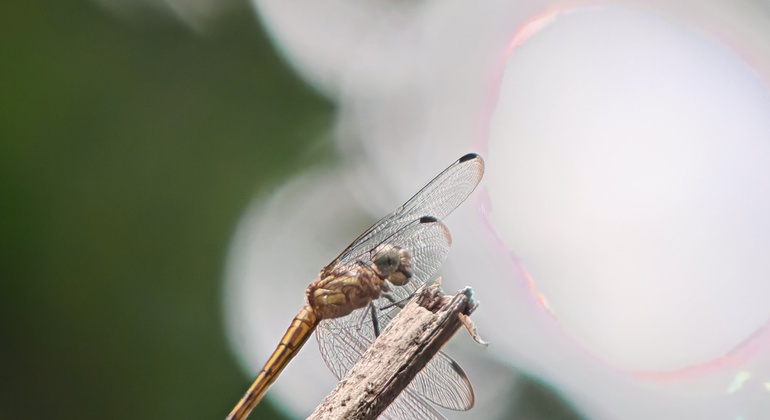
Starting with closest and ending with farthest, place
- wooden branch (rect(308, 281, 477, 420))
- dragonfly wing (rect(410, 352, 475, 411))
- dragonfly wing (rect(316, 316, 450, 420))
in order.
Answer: wooden branch (rect(308, 281, 477, 420)) < dragonfly wing (rect(410, 352, 475, 411)) < dragonfly wing (rect(316, 316, 450, 420))

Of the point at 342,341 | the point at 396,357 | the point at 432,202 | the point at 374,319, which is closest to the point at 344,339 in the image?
the point at 342,341

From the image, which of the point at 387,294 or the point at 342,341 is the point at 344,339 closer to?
the point at 342,341

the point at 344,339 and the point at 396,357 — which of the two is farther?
the point at 344,339

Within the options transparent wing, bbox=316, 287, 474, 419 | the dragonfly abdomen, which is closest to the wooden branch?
transparent wing, bbox=316, 287, 474, 419

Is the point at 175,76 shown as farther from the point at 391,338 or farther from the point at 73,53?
the point at 391,338

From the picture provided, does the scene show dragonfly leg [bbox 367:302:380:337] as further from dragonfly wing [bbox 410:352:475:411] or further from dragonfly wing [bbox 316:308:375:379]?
dragonfly wing [bbox 410:352:475:411]

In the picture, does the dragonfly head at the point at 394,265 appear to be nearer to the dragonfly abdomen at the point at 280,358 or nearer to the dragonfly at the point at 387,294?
the dragonfly at the point at 387,294

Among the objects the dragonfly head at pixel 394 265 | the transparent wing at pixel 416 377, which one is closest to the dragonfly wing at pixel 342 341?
the transparent wing at pixel 416 377
